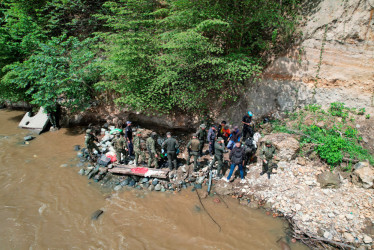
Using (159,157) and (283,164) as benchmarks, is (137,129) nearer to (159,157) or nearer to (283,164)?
(159,157)

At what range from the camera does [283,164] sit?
768 centimetres

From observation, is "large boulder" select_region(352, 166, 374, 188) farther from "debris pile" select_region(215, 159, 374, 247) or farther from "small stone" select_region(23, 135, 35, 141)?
"small stone" select_region(23, 135, 35, 141)

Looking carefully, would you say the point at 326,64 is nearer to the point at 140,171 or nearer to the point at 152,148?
the point at 152,148

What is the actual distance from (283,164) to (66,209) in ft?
26.8

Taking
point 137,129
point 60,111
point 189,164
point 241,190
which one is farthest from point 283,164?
point 60,111

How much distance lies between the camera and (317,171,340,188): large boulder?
263 inches

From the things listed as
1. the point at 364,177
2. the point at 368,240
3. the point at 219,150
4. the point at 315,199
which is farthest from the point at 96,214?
the point at 364,177

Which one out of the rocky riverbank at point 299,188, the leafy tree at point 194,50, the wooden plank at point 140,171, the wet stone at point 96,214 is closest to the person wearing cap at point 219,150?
the rocky riverbank at point 299,188

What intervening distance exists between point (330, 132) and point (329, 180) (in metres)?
2.28

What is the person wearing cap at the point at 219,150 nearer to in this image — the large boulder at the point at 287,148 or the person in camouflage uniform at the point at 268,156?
the person in camouflage uniform at the point at 268,156

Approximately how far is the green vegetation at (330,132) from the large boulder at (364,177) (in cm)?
47

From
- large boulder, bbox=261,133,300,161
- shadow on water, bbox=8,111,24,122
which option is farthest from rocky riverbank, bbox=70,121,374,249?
shadow on water, bbox=8,111,24,122

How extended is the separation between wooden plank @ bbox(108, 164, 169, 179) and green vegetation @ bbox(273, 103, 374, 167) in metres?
5.48

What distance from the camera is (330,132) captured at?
26.3ft
